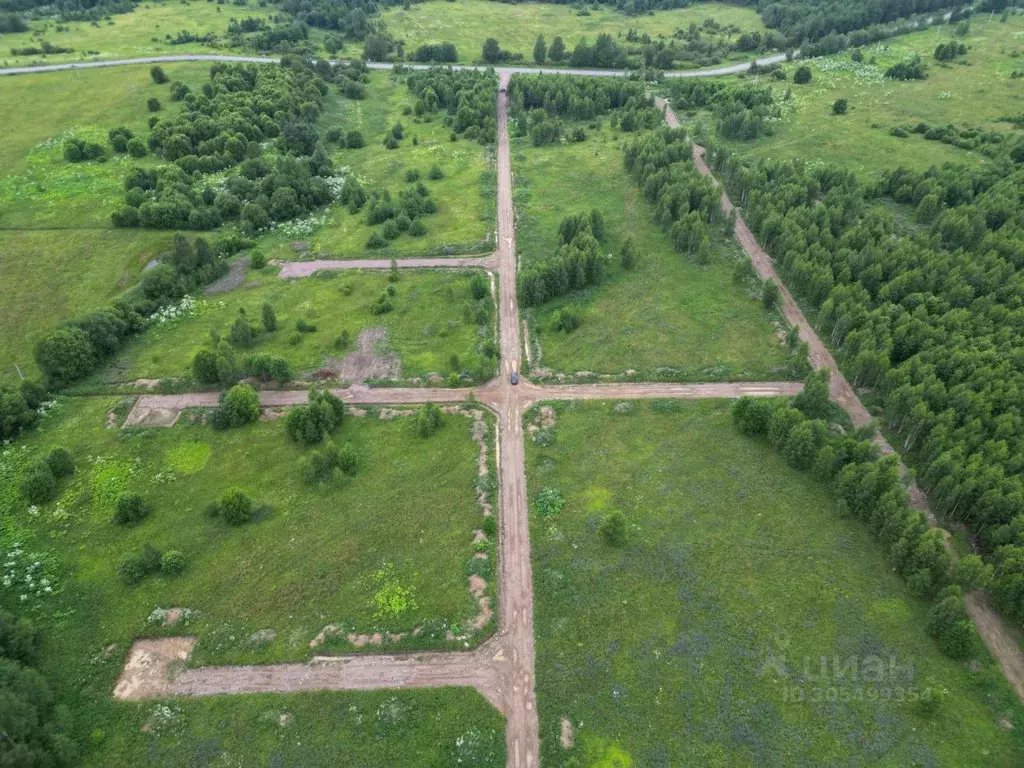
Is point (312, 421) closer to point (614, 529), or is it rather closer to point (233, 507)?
point (233, 507)

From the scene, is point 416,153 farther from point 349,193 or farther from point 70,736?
point 70,736

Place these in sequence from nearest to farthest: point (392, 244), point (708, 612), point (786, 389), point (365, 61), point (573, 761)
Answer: point (573, 761) < point (708, 612) < point (786, 389) < point (392, 244) < point (365, 61)

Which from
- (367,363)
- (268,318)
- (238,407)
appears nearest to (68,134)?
(268,318)

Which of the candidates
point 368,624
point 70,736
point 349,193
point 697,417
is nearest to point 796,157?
point 697,417

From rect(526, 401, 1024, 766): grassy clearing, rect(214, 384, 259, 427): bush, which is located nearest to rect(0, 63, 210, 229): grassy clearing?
rect(214, 384, 259, 427): bush

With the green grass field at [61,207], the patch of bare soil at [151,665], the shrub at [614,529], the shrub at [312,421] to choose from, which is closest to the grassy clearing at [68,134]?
the green grass field at [61,207]

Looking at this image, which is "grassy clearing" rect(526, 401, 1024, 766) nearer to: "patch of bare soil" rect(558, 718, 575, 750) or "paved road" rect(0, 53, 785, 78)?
"patch of bare soil" rect(558, 718, 575, 750)
